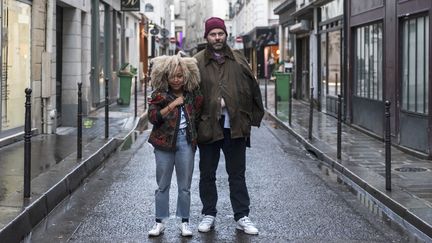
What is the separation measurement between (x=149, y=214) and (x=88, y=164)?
2945 mm

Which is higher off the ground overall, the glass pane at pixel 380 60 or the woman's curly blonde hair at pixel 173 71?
the glass pane at pixel 380 60

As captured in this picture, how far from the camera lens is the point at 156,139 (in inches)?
225

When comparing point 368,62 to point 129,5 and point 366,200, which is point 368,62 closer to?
point 366,200

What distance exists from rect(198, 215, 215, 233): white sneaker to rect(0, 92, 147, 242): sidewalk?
168 cm

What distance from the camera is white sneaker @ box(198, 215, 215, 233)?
6.05 m

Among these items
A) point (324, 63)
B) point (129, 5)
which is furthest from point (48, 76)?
point (129, 5)

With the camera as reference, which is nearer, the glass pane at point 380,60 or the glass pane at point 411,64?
the glass pane at point 411,64

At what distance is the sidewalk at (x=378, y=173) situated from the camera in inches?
268

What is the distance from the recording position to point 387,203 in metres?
7.41

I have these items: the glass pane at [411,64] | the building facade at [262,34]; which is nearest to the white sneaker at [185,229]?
the glass pane at [411,64]

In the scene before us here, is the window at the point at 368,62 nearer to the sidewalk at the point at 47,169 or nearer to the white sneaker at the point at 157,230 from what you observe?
the sidewalk at the point at 47,169

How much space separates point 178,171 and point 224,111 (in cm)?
71

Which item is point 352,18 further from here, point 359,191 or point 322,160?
point 359,191

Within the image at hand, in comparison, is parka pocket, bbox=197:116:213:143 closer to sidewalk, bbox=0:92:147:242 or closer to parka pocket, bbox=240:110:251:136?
parka pocket, bbox=240:110:251:136
